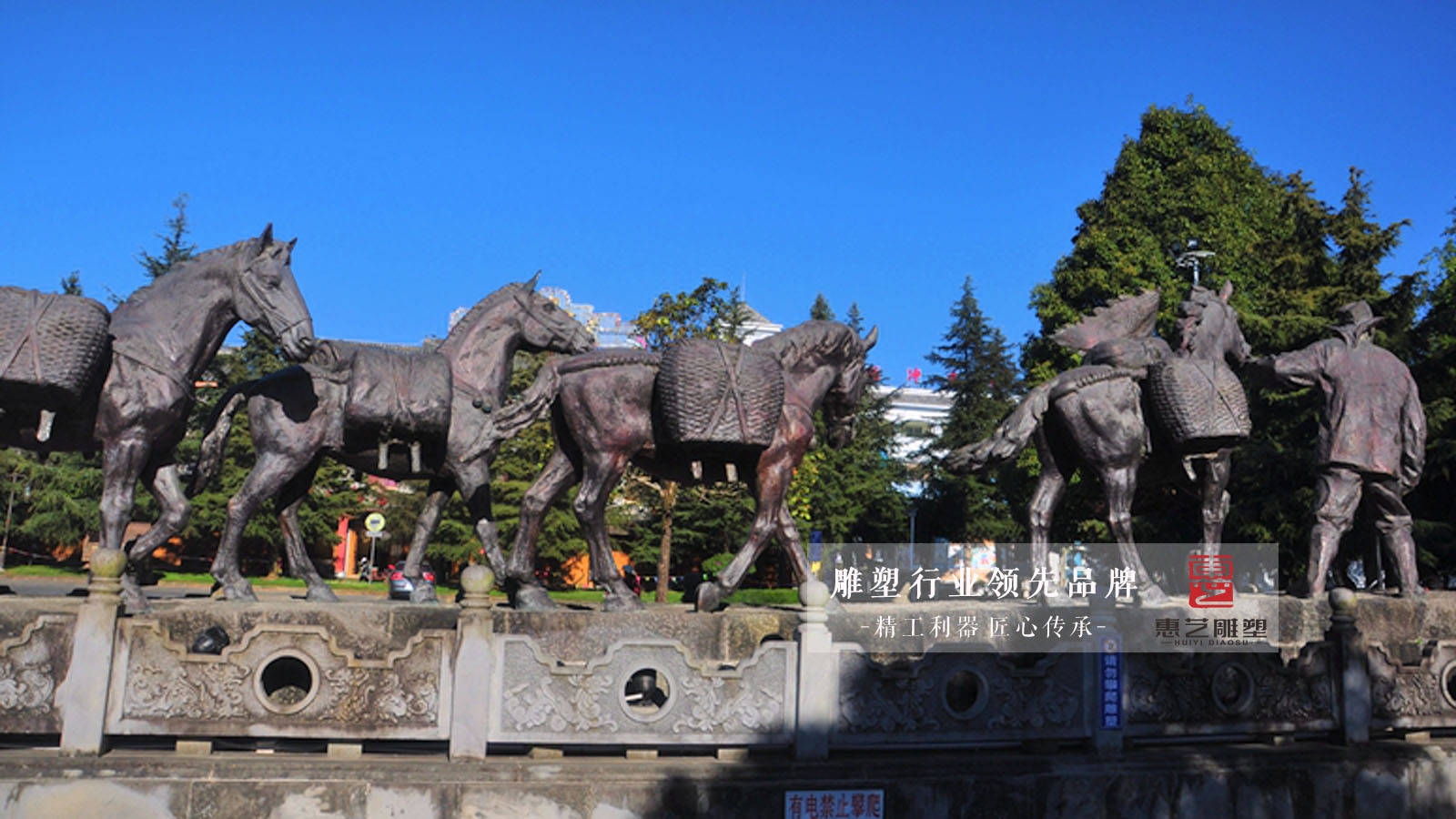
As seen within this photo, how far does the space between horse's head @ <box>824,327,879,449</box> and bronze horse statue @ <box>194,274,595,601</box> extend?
2183 millimetres

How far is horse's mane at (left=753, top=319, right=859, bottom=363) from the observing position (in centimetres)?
859

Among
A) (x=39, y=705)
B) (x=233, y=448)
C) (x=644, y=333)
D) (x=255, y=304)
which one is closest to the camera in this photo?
(x=39, y=705)

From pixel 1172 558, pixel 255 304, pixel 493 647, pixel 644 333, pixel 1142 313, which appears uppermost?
pixel 644 333

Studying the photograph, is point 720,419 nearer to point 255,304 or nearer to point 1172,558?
point 255,304

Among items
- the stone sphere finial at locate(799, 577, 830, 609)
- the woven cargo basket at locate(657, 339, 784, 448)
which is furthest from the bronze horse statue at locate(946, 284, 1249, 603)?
the stone sphere finial at locate(799, 577, 830, 609)

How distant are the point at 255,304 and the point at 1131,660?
6.59 m

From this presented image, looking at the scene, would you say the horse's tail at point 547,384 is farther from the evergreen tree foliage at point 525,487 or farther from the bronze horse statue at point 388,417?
the evergreen tree foliage at point 525,487

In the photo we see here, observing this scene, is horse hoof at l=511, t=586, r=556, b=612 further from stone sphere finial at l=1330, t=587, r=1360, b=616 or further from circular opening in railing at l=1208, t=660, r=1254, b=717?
stone sphere finial at l=1330, t=587, r=1360, b=616

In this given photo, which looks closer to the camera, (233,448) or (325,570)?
(233,448)

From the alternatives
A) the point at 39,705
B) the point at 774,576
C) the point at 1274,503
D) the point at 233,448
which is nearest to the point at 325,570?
the point at 233,448

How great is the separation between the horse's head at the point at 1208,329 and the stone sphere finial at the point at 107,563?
8436 mm

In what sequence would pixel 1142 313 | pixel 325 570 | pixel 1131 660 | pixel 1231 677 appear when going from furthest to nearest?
pixel 325 570 < pixel 1142 313 < pixel 1231 677 < pixel 1131 660

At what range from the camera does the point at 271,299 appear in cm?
766

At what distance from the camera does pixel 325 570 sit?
36.3 meters
